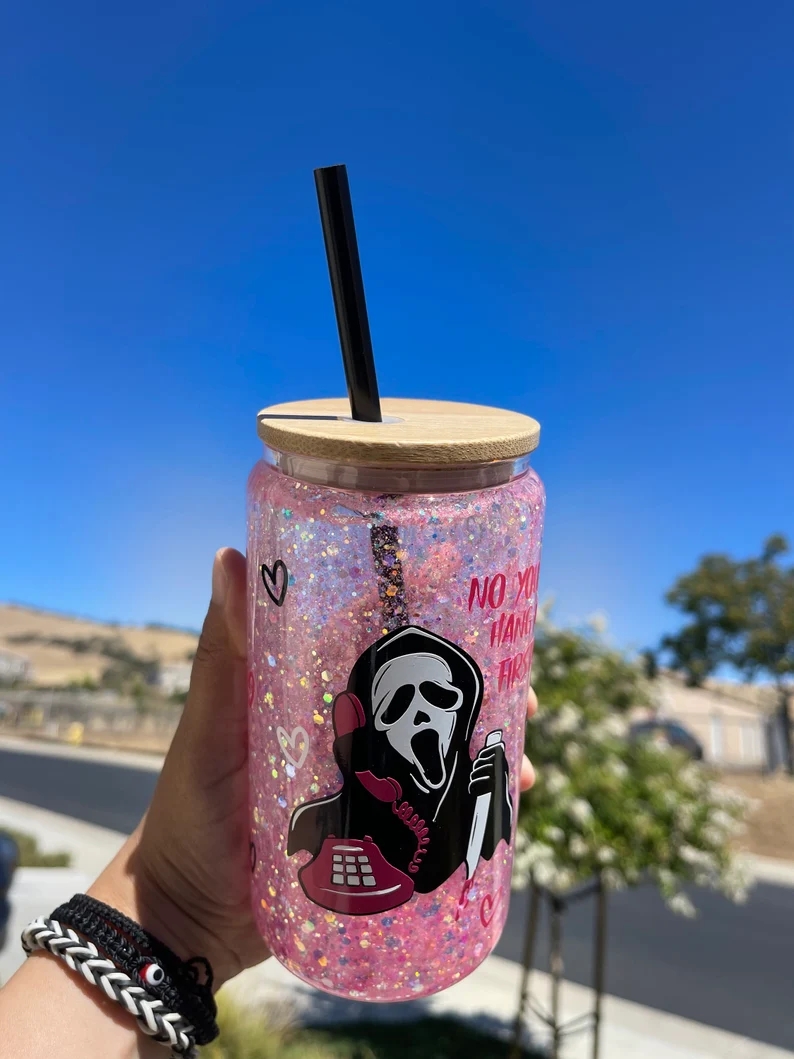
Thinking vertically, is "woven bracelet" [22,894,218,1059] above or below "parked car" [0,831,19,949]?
above

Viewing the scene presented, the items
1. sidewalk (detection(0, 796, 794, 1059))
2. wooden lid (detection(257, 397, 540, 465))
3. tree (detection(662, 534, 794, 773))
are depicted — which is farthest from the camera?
tree (detection(662, 534, 794, 773))

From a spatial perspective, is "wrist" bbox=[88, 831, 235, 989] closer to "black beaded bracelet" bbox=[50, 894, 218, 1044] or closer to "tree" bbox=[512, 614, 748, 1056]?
"black beaded bracelet" bbox=[50, 894, 218, 1044]

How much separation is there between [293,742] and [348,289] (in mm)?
531

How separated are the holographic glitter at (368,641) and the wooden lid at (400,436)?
1.8 inches

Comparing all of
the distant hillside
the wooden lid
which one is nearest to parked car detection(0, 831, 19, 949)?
the wooden lid

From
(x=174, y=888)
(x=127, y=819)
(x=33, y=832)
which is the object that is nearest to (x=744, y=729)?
(x=127, y=819)

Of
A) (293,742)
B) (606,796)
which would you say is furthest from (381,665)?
(606,796)

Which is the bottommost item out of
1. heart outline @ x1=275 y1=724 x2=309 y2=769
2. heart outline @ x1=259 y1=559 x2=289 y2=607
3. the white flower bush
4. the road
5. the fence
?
the road

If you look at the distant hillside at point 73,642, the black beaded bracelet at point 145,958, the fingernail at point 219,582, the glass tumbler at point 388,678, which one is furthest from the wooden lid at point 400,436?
the distant hillside at point 73,642

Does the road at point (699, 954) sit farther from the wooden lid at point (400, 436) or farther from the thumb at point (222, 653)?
the wooden lid at point (400, 436)

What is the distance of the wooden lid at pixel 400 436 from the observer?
88 centimetres

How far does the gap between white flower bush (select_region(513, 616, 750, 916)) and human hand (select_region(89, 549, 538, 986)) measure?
89.1 inches

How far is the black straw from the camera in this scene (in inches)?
38.8

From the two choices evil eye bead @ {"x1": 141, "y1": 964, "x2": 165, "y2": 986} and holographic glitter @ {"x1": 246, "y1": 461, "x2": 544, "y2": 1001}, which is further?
evil eye bead @ {"x1": 141, "y1": 964, "x2": 165, "y2": 986}
